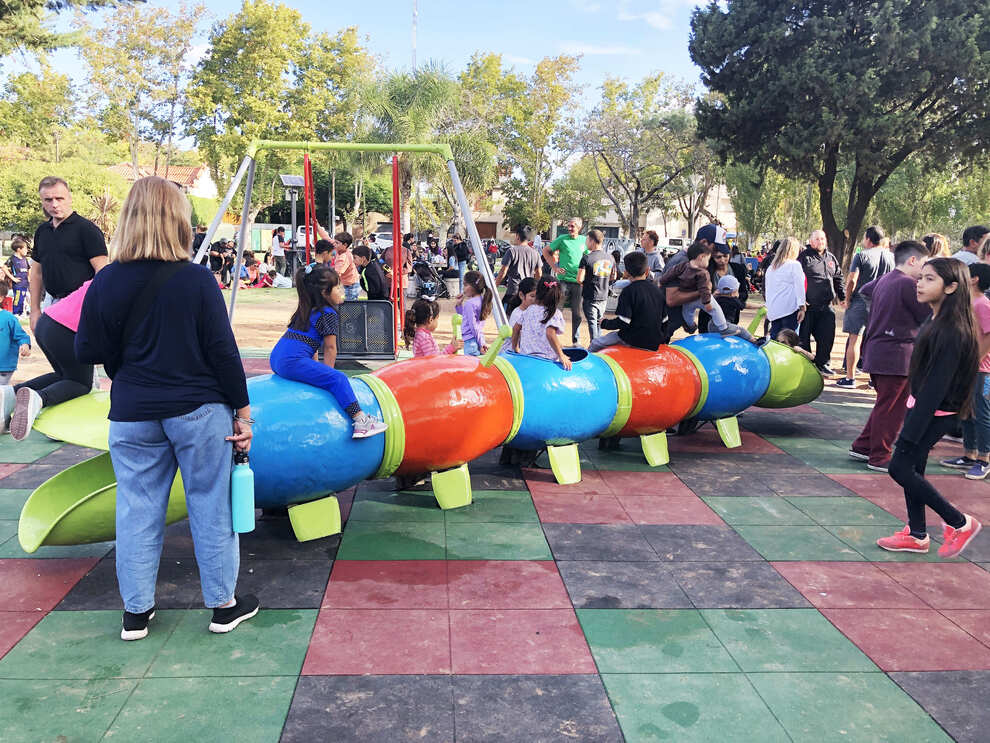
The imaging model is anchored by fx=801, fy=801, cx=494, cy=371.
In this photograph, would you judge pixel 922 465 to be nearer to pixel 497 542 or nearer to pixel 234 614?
pixel 497 542

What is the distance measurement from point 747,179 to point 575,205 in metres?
12.9

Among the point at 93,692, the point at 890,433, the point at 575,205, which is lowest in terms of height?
the point at 93,692

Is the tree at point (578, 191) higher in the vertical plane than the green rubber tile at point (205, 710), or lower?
higher

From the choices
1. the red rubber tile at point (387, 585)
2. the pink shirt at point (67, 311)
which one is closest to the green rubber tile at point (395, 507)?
the red rubber tile at point (387, 585)

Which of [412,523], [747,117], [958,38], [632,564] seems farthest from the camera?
[747,117]

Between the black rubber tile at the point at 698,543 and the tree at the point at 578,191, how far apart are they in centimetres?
4992

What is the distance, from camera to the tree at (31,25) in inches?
859

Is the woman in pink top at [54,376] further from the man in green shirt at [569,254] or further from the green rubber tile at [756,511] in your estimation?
the man in green shirt at [569,254]

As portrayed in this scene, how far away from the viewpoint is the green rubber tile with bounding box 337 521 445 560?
466 centimetres

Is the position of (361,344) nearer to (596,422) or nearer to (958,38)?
(596,422)

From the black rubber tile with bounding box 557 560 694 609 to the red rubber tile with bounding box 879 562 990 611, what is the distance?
1.32 meters

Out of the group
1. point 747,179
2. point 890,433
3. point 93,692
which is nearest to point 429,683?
point 93,692

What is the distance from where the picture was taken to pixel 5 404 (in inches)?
262

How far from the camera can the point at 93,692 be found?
3.18m
